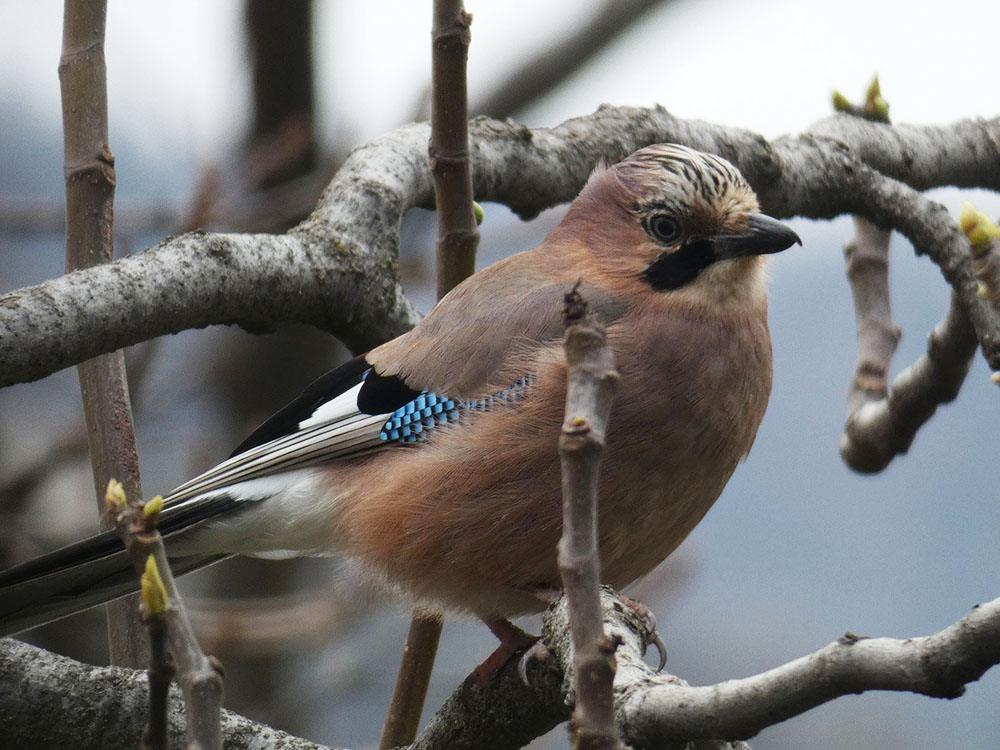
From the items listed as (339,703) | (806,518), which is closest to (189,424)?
(339,703)

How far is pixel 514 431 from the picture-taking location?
281cm

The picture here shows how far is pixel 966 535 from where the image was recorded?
7.86 metres

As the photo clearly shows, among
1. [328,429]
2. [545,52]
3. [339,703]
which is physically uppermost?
[545,52]

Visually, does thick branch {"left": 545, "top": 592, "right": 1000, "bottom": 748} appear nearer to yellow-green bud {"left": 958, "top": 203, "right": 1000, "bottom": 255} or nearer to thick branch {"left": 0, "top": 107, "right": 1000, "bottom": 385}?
yellow-green bud {"left": 958, "top": 203, "right": 1000, "bottom": 255}

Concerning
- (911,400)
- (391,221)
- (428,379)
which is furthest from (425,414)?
(911,400)

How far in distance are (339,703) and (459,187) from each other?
3551 millimetres

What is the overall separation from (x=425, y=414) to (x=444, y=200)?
566 mm

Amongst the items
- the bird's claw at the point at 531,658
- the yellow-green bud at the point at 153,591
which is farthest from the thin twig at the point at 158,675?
the bird's claw at the point at 531,658

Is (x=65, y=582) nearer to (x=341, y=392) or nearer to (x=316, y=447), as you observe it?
(x=316, y=447)

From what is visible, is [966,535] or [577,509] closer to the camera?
[577,509]

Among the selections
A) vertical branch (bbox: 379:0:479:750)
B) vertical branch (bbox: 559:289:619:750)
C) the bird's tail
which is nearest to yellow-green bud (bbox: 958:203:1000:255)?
vertical branch (bbox: 379:0:479:750)

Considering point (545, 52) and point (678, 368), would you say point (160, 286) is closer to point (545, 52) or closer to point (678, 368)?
point (678, 368)

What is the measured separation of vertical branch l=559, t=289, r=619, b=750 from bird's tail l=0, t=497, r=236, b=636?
5.48ft

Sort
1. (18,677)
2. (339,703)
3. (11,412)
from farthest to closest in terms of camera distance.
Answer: (339,703)
(11,412)
(18,677)
